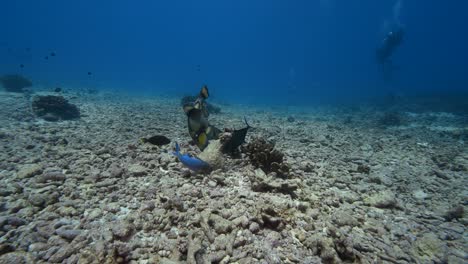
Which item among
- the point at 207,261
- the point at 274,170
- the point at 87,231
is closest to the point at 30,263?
the point at 87,231

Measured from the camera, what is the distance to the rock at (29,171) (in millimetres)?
4254

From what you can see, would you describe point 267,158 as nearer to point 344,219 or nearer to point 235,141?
point 235,141

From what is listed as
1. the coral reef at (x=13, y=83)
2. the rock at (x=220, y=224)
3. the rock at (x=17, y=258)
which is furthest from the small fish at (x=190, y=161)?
the coral reef at (x=13, y=83)

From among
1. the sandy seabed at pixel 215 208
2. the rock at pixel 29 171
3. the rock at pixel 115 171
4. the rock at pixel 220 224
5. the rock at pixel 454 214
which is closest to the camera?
the sandy seabed at pixel 215 208

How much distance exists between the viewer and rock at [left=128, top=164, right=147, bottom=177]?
4625 millimetres

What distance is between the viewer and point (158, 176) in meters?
4.67

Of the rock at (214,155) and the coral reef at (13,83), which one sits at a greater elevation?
the rock at (214,155)

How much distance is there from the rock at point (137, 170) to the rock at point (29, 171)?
5.79 feet

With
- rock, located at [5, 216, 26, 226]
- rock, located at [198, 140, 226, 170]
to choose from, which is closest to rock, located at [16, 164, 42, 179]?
rock, located at [5, 216, 26, 226]

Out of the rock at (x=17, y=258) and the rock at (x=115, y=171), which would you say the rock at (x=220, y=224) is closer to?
the rock at (x=17, y=258)

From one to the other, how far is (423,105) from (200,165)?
27839mm

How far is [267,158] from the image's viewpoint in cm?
514

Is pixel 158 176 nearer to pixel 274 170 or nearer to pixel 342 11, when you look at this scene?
pixel 274 170

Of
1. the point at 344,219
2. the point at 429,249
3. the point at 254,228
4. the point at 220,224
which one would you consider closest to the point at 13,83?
the point at 220,224
